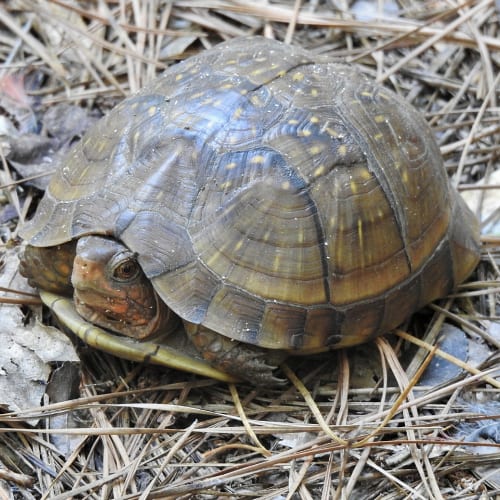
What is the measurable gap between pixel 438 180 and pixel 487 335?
2.20 ft

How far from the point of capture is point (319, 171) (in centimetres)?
245

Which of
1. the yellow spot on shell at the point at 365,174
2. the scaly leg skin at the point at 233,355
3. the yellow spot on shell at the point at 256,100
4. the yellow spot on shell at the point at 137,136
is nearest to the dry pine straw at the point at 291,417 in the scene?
the scaly leg skin at the point at 233,355

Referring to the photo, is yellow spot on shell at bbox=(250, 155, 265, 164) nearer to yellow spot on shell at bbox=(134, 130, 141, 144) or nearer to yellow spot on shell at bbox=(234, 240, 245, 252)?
yellow spot on shell at bbox=(234, 240, 245, 252)

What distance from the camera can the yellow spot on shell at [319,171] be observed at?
2.44 metres

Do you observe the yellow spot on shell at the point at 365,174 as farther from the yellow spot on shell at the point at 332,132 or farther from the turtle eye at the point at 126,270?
the turtle eye at the point at 126,270

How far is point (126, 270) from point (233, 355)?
498 mm

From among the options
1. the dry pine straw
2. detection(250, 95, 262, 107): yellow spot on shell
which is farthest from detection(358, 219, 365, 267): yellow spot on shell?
detection(250, 95, 262, 107): yellow spot on shell

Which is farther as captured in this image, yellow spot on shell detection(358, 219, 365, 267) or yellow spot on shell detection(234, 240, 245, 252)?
yellow spot on shell detection(358, 219, 365, 267)

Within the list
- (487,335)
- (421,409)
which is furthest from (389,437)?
Result: (487,335)

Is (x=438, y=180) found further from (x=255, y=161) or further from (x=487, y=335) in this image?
(x=255, y=161)

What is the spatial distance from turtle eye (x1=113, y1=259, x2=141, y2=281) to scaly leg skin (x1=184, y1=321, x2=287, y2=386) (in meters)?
0.27

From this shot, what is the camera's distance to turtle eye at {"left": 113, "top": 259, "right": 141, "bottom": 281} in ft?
7.75

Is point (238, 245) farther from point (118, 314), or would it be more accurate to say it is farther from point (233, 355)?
point (118, 314)

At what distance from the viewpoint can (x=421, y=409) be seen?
256 cm
